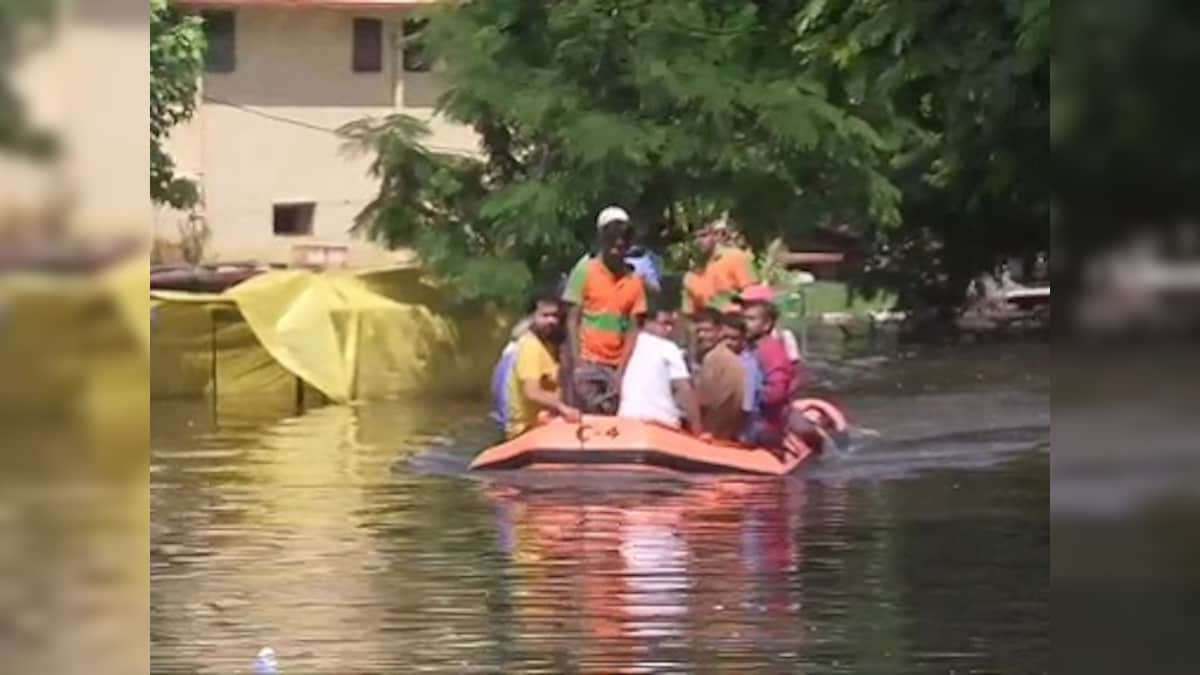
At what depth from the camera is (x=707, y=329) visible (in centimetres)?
1138

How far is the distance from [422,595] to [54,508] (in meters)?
1.75

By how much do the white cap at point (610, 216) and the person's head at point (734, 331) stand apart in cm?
78

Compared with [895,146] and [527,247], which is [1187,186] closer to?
[895,146]

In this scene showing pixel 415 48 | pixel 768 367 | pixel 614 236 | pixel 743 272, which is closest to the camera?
pixel 768 367

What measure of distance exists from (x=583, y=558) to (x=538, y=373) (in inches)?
93.1

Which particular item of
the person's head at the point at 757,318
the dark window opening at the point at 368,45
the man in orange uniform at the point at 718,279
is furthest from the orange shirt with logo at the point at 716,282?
the dark window opening at the point at 368,45

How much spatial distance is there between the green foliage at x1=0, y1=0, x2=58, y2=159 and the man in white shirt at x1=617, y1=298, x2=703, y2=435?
5.34m

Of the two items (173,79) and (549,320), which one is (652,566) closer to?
(549,320)

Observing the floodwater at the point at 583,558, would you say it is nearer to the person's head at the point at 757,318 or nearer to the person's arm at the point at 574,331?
the person's arm at the point at 574,331

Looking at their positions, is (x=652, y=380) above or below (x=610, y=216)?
below

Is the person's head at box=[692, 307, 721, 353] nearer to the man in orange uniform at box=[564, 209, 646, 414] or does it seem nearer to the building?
the man in orange uniform at box=[564, 209, 646, 414]

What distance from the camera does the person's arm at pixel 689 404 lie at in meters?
11.1

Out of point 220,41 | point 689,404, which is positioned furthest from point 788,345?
point 220,41

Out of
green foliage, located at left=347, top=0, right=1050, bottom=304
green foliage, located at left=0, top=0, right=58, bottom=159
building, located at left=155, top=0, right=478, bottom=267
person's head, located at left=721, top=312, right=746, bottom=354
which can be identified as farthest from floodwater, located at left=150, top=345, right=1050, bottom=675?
green foliage, located at left=0, top=0, right=58, bottom=159
